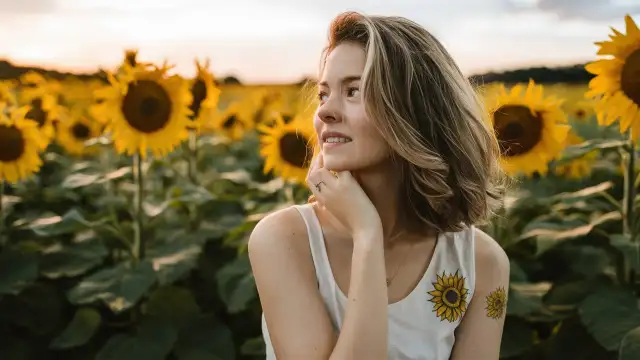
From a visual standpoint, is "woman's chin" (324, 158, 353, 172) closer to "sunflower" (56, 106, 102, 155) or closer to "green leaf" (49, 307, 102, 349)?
"green leaf" (49, 307, 102, 349)

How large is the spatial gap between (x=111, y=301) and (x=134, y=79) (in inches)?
42.8

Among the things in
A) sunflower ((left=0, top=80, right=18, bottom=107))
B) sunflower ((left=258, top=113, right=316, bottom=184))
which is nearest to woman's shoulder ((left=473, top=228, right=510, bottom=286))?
sunflower ((left=258, top=113, right=316, bottom=184))

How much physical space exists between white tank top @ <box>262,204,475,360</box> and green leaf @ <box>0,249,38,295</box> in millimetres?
1809

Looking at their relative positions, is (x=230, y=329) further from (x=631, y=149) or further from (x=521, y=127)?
(x=631, y=149)

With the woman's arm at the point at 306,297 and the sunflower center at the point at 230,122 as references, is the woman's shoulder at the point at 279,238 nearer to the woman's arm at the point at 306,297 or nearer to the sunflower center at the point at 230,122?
the woman's arm at the point at 306,297

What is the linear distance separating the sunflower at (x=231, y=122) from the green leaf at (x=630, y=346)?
4.04 metres

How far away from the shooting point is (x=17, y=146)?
4035 mm

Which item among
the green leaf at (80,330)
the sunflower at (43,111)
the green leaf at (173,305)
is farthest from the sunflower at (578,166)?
the sunflower at (43,111)

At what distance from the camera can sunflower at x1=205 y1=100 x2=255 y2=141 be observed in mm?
6285

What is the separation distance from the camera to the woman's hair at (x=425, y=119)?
186 cm

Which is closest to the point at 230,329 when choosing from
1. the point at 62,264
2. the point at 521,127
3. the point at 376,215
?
the point at 62,264

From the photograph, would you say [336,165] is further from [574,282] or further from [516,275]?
[574,282]

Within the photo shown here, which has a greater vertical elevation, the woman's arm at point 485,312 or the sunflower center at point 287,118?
the sunflower center at point 287,118

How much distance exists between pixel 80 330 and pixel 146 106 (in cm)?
105
